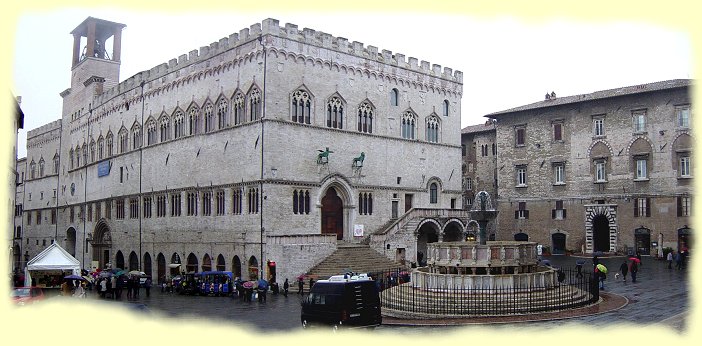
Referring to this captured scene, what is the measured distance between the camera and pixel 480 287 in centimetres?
2567

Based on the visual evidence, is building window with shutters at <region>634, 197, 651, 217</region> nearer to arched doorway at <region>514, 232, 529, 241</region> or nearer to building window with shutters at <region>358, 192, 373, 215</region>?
arched doorway at <region>514, 232, 529, 241</region>

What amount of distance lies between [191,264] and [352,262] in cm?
1248

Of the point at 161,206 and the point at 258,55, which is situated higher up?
the point at 258,55

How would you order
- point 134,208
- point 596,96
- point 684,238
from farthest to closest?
point 134,208 → point 596,96 → point 684,238

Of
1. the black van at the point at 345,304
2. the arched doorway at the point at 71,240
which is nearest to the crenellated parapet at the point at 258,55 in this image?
the arched doorway at the point at 71,240


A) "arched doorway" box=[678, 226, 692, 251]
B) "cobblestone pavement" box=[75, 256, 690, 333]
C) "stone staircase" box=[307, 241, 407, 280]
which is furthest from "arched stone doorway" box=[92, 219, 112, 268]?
"arched doorway" box=[678, 226, 692, 251]

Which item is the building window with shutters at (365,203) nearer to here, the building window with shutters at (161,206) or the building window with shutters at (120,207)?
the building window with shutters at (161,206)

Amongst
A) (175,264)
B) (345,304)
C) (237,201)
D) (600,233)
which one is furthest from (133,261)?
(600,233)

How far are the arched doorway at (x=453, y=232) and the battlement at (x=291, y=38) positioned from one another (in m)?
11.6

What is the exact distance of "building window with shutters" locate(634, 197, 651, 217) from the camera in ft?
162

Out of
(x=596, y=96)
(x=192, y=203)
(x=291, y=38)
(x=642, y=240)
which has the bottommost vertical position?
(x=642, y=240)

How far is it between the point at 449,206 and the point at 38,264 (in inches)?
1172

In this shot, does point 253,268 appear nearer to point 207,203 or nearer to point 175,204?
point 207,203

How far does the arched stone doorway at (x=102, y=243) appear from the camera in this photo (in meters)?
58.1
